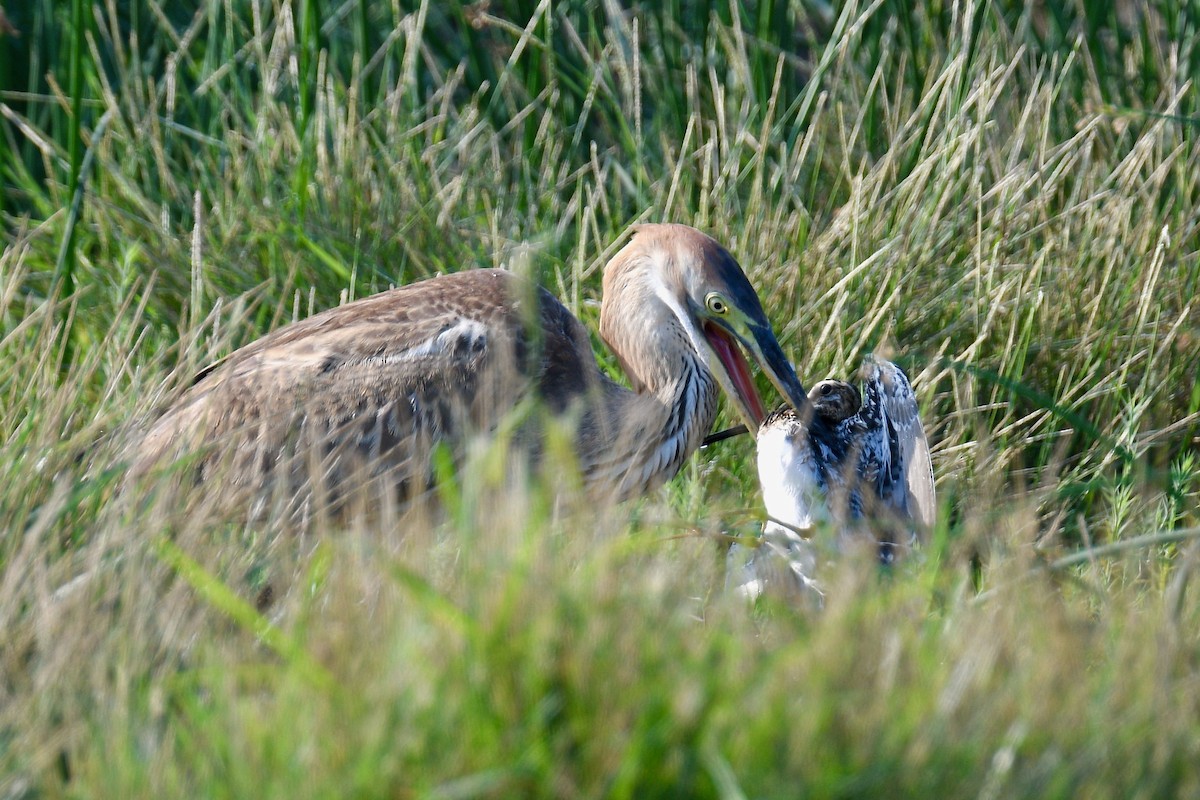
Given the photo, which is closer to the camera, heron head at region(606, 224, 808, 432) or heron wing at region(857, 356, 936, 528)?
heron wing at region(857, 356, 936, 528)

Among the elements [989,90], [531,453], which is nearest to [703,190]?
[989,90]

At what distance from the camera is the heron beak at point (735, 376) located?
418cm

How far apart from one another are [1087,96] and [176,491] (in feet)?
12.8

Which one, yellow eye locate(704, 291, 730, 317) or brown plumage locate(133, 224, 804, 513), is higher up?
yellow eye locate(704, 291, 730, 317)

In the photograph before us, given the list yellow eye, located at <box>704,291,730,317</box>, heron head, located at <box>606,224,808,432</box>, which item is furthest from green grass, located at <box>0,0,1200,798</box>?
yellow eye, located at <box>704,291,730,317</box>

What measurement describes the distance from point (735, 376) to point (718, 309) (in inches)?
8.9

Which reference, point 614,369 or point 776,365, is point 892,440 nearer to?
point 776,365

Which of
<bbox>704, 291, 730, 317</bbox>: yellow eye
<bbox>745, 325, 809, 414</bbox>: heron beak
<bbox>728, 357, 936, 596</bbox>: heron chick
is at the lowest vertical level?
<bbox>728, 357, 936, 596</bbox>: heron chick

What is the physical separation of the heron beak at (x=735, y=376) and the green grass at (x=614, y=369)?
19 centimetres

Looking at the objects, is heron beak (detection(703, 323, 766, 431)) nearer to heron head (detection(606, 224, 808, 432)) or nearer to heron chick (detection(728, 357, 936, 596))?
heron head (detection(606, 224, 808, 432))

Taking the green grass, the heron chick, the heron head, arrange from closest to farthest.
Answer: the green grass < the heron chick < the heron head

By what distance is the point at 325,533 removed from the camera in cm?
245

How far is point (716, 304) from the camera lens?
161 inches

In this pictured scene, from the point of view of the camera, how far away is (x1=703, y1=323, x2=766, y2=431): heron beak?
13.7ft
